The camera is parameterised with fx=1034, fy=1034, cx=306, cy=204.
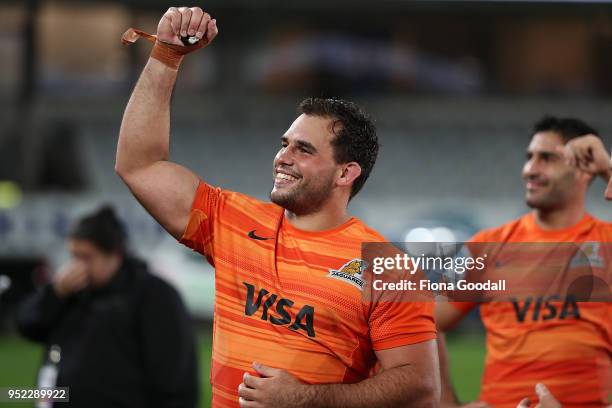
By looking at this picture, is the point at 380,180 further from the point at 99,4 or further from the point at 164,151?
the point at 164,151

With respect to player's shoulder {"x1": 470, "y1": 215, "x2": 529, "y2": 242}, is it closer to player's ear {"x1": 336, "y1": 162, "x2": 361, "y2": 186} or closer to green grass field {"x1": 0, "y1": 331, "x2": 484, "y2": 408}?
player's ear {"x1": 336, "y1": 162, "x2": 361, "y2": 186}

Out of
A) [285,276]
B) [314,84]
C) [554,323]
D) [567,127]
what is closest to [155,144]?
[285,276]

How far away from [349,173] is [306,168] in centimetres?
20

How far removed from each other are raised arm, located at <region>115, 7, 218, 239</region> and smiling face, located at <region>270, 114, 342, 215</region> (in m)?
0.35

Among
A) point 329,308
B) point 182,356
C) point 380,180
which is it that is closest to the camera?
point 329,308

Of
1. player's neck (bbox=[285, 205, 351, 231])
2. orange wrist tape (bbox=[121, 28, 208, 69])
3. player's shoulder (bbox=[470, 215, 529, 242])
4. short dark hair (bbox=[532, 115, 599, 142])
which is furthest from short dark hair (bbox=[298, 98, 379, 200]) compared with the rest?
short dark hair (bbox=[532, 115, 599, 142])

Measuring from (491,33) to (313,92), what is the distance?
4.46 m

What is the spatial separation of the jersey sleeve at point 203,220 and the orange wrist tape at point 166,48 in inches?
17.9

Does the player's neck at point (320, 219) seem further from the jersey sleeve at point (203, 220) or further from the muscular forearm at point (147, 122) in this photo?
the muscular forearm at point (147, 122)

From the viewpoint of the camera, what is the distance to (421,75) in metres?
21.2

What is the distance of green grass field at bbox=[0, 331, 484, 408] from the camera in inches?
399

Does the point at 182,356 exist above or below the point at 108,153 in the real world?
below

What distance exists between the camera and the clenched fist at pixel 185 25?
3480mm

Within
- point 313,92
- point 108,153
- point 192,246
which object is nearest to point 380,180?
point 313,92
